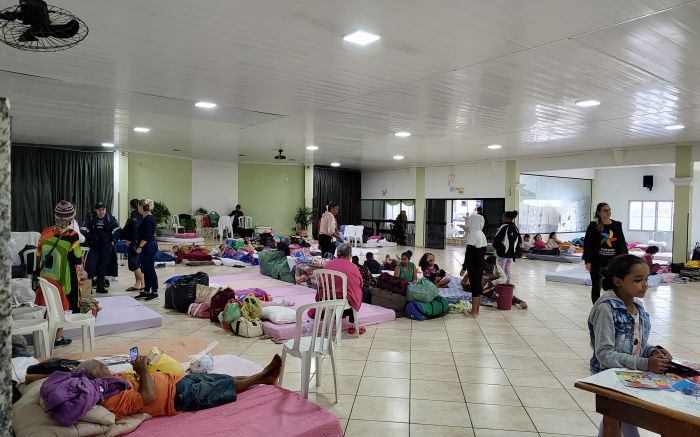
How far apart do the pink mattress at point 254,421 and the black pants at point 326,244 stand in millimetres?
5955

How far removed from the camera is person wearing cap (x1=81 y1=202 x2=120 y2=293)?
7.20 m

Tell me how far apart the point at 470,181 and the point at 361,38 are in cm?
1136

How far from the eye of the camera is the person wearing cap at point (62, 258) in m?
4.41

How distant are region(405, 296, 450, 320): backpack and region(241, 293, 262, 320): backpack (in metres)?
1.92

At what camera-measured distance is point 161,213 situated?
14242 millimetres

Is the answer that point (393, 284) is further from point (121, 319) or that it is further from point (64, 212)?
point (64, 212)

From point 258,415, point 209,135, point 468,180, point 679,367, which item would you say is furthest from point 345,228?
point 679,367

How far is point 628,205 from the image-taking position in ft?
51.7

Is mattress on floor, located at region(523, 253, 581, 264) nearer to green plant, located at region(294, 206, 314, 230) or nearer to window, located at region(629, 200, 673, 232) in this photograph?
window, located at region(629, 200, 673, 232)

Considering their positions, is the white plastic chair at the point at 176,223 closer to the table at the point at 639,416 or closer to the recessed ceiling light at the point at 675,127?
the recessed ceiling light at the point at 675,127

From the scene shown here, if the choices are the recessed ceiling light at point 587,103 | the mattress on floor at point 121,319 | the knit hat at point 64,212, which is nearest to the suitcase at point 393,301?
A: the mattress on floor at point 121,319

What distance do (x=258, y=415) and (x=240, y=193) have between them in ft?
47.4

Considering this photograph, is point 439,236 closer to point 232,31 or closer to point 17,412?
point 232,31

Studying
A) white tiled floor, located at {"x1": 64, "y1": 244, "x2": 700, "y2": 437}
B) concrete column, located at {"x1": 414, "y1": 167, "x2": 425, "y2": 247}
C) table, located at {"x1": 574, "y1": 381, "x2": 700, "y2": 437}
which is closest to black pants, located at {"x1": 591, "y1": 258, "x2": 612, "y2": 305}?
white tiled floor, located at {"x1": 64, "y1": 244, "x2": 700, "y2": 437}
